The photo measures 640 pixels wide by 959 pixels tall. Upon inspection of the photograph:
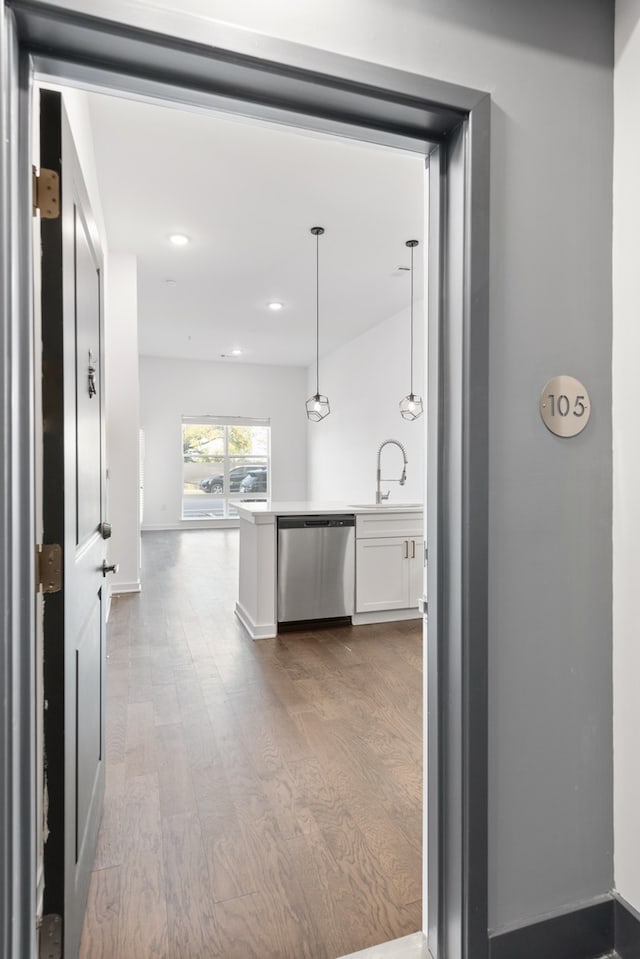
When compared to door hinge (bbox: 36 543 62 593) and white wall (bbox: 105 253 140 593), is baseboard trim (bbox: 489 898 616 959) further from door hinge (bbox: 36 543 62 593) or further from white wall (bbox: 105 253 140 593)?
white wall (bbox: 105 253 140 593)

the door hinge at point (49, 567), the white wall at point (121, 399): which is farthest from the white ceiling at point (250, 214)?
the door hinge at point (49, 567)

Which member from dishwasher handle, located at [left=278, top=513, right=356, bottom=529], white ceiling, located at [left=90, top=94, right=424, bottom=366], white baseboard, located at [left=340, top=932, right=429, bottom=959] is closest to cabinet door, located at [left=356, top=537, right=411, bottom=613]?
dishwasher handle, located at [left=278, top=513, right=356, bottom=529]

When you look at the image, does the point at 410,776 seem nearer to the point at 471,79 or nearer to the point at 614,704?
the point at 614,704

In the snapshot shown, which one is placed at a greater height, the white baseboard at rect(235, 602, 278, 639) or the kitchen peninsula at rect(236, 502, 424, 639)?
the kitchen peninsula at rect(236, 502, 424, 639)

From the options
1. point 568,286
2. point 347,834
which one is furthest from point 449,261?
point 347,834

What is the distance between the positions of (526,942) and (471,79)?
2.11m

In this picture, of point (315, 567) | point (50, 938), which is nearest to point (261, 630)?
point (315, 567)

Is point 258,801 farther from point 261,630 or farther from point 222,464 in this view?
point 222,464

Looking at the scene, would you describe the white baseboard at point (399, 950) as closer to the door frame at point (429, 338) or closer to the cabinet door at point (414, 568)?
the door frame at point (429, 338)

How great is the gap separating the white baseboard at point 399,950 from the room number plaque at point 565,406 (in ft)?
4.54

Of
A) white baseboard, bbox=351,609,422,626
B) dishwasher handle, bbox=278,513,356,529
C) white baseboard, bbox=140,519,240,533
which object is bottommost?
white baseboard, bbox=351,609,422,626

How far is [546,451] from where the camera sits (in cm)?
139

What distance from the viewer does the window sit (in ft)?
35.7

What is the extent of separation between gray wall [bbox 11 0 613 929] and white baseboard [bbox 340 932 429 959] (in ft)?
0.82
